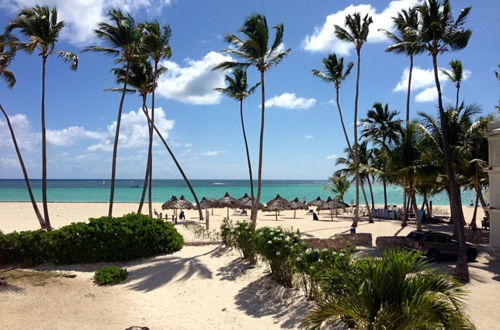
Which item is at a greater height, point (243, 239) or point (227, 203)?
point (227, 203)

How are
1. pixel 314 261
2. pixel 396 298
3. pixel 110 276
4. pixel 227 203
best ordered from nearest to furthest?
pixel 396 298, pixel 314 261, pixel 110 276, pixel 227 203

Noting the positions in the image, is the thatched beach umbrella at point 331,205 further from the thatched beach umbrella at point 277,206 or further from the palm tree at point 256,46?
the palm tree at point 256,46

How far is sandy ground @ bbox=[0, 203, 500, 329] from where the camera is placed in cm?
830

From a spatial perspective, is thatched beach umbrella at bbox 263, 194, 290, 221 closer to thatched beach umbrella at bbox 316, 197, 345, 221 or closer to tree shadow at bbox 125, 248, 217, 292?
thatched beach umbrella at bbox 316, 197, 345, 221

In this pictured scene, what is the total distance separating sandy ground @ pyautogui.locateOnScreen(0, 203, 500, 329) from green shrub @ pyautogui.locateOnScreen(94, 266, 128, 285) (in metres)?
0.26

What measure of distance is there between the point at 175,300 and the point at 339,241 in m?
9.11

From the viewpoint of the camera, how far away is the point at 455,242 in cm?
1527

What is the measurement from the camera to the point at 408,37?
14.9 metres

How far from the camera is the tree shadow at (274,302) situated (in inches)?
321

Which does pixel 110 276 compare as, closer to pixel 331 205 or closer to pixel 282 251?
pixel 282 251

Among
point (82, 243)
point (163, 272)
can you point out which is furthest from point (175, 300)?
point (82, 243)

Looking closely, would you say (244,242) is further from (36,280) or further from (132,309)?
(36,280)

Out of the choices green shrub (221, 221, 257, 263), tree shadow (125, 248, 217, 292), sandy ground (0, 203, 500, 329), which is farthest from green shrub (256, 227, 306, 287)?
tree shadow (125, 248, 217, 292)

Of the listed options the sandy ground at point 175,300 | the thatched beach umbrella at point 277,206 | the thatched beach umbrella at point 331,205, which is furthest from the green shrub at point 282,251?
the thatched beach umbrella at point 331,205
